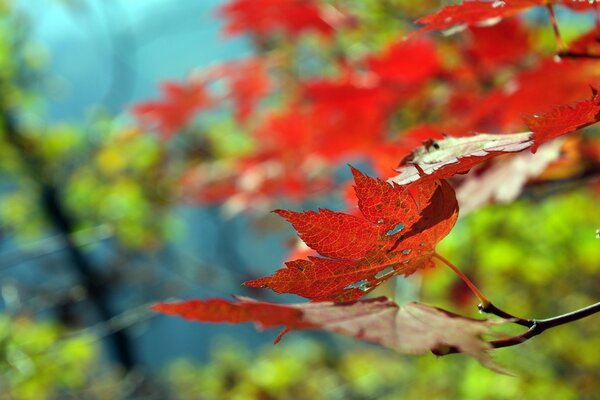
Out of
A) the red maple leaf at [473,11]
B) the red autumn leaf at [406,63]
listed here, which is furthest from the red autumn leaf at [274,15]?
the red maple leaf at [473,11]

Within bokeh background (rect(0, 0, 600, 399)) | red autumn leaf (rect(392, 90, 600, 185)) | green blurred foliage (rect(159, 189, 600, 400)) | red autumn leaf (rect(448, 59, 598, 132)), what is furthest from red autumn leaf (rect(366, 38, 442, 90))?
red autumn leaf (rect(392, 90, 600, 185))

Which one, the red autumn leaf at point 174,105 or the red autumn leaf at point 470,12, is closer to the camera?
the red autumn leaf at point 470,12

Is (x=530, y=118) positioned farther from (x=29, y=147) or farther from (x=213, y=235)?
(x=213, y=235)

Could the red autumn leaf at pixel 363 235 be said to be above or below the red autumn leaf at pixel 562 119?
below

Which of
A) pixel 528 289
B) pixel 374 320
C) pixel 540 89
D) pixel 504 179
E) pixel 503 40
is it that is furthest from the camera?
pixel 528 289

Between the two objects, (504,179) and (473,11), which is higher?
(473,11)

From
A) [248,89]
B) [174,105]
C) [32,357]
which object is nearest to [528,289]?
[248,89]

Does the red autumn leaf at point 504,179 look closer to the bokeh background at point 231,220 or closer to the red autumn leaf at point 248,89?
the bokeh background at point 231,220

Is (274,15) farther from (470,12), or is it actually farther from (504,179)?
(470,12)

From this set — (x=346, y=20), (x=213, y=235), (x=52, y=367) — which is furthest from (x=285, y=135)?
(x=213, y=235)
